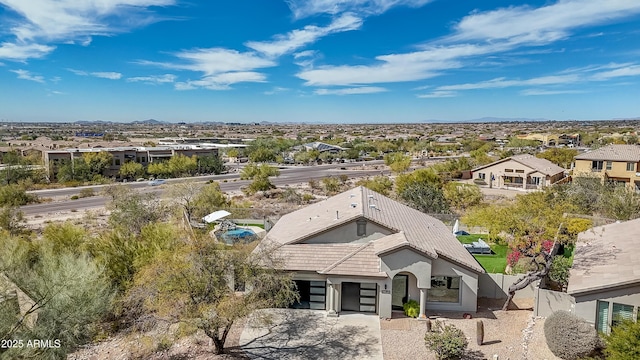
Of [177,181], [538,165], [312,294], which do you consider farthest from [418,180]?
[177,181]

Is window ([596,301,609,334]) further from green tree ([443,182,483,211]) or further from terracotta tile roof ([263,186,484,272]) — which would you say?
green tree ([443,182,483,211])

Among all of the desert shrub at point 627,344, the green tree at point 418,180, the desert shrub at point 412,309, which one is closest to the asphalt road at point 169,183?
the green tree at point 418,180

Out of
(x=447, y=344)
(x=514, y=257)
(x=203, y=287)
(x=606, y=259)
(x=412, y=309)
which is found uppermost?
(x=203, y=287)

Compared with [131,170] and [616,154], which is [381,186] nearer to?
[616,154]

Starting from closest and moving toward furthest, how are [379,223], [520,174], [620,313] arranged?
[620,313], [379,223], [520,174]

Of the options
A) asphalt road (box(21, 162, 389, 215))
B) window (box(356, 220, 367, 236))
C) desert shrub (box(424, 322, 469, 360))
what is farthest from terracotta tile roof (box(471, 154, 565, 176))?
desert shrub (box(424, 322, 469, 360))

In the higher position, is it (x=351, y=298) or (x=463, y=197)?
(x=463, y=197)
